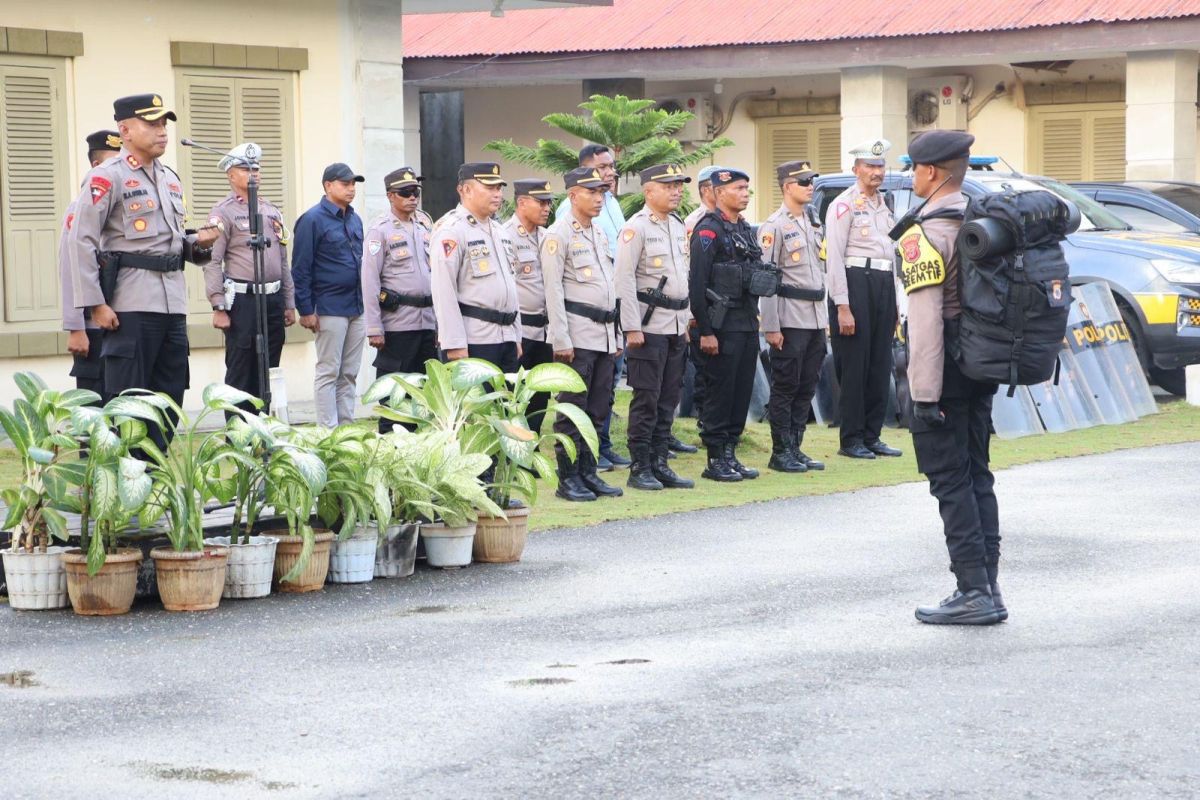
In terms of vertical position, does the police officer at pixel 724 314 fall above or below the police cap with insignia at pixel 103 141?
below

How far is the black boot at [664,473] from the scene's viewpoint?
11.4m

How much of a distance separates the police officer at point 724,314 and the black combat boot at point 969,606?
4.45 meters

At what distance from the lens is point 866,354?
1284cm

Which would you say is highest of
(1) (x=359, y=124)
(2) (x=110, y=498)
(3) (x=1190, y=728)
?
Answer: (1) (x=359, y=124)

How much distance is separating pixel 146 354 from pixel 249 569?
2.14 metres

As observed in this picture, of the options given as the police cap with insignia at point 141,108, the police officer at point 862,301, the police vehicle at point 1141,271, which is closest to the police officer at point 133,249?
the police cap with insignia at point 141,108

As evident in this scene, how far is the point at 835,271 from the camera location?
1254cm

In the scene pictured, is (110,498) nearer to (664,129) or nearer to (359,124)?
(359,124)

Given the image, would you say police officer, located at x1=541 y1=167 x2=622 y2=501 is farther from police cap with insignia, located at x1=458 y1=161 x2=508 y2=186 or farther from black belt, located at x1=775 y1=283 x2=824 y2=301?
black belt, located at x1=775 y1=283 x2=824 y2=301

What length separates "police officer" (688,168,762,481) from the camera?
1155 cm

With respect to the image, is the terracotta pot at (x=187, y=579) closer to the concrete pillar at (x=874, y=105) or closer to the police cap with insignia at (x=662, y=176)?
the police cap with insignia at (x=662, y=176)

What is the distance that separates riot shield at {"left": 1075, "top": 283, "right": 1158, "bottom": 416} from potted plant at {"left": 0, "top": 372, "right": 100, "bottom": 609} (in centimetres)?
922

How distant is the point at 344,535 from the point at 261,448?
1.64ft

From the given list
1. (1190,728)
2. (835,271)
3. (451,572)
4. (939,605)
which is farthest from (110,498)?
(835,271)
